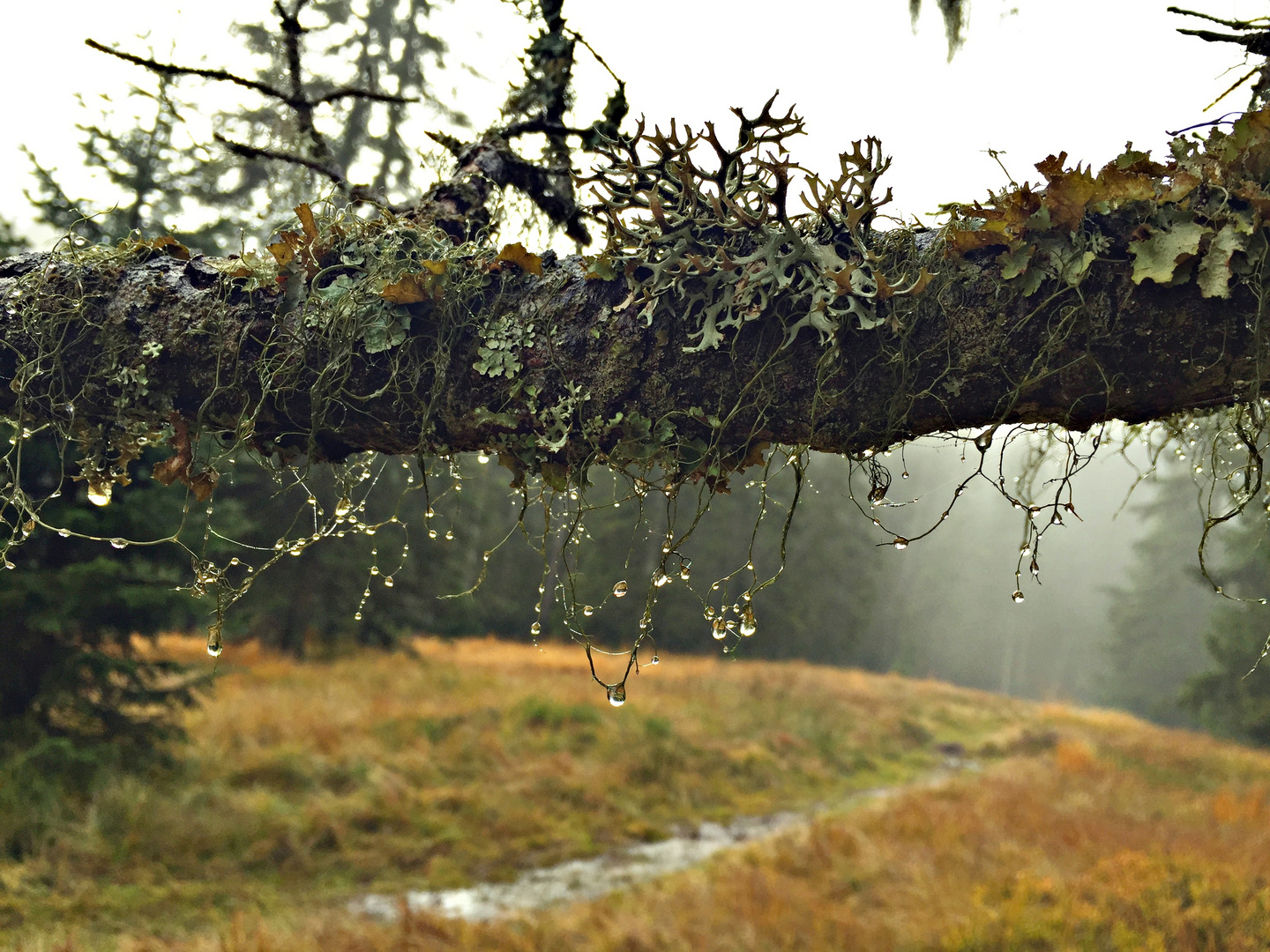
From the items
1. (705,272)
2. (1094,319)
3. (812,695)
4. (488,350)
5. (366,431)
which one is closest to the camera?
(1094,319)

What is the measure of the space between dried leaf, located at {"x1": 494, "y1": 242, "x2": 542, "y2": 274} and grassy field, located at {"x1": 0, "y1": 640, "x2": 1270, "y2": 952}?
3.85m

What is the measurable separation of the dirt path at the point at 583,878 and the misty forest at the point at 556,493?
0.05 m

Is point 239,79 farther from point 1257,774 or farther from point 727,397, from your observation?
point 1257,774

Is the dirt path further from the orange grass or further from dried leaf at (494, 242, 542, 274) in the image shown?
dried leaf at (494, 242, 542, 274)

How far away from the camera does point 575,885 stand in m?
5.56

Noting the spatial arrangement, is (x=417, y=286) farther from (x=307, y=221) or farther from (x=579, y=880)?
(x=579, y=880)

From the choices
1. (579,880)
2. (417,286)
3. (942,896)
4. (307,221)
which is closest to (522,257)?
(417,286)

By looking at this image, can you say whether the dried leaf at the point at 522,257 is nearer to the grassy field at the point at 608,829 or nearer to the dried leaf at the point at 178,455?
the dried leaf at the point at 178,455

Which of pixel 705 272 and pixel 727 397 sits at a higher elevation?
pixel 705 272

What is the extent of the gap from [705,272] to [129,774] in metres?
6.29

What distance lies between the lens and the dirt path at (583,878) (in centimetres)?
504

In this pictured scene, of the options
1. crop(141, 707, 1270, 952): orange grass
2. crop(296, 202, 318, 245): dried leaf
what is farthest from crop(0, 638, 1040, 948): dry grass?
crop(296, 202, 318, 245): dried leaf

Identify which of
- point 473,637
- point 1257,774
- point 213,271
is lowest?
point 473,637

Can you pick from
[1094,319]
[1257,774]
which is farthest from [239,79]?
[1257,774]
